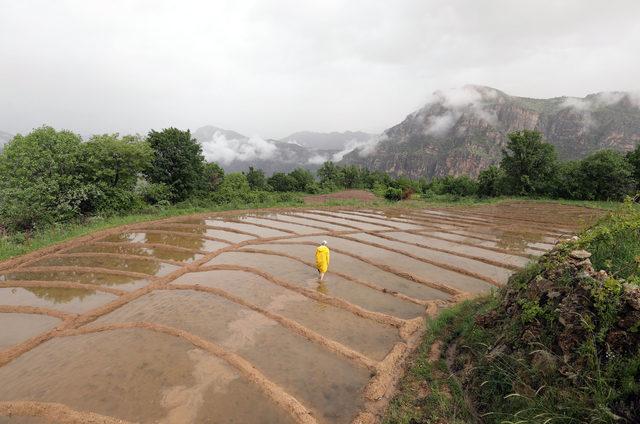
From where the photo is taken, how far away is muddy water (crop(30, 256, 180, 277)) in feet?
35.2

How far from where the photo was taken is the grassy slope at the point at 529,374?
129 inches

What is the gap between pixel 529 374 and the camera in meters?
4.03

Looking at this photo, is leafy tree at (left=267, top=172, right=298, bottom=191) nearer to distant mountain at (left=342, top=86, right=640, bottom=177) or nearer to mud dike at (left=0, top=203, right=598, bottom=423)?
mud dike at (left=0, top=203, right=598, bottom=423)

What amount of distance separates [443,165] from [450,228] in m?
120

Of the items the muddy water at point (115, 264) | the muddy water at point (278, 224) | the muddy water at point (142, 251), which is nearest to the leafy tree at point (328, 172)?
the muddy water at point (278, 224)

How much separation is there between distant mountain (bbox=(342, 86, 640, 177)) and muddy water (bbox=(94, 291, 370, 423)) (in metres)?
112

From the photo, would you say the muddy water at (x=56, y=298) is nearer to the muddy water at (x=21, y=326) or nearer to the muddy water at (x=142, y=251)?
the muddy water at (x=21, y=326)

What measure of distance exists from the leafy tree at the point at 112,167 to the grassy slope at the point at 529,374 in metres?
19.6

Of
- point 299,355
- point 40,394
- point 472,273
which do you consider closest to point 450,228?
point 472,273

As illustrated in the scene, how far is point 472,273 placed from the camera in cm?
1057

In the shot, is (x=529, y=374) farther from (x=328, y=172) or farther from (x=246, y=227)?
(x=328, y=172)

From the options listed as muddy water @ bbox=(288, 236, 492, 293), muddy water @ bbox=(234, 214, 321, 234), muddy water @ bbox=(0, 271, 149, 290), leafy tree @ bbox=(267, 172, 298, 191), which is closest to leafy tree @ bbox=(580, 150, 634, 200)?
muddy water @ bbox=(288, 236, 492, 293)

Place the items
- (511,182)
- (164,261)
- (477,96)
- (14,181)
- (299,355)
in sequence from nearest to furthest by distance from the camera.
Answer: (299,355) < (164,261) < (14,181) < (511,182) < (477,96)

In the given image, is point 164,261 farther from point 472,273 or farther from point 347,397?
point 472,273
